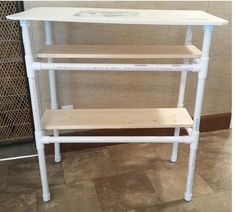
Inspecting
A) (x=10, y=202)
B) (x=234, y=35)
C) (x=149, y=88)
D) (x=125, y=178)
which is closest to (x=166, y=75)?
(x=149, y=88)

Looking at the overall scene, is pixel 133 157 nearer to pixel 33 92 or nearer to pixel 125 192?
pixel 125 192

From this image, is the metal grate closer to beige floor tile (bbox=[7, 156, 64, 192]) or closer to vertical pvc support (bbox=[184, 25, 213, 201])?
beige floor tile (bbox=[7, 156, 64, 192])

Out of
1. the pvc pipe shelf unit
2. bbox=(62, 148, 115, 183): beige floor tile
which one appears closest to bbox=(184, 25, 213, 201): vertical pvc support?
the pvc pipe shelf unit

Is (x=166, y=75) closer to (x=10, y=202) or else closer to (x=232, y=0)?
(x=232, y=0)

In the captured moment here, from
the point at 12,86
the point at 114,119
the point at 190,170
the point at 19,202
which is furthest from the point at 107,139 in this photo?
the point at 12,86

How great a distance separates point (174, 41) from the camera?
168 cm

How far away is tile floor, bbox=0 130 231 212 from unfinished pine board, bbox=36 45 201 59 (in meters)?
0.71

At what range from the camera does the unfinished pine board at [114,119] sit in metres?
1.30

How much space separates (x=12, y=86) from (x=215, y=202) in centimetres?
127

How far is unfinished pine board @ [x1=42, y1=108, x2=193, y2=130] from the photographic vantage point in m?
1.30

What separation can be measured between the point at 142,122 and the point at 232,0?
36.8 inches

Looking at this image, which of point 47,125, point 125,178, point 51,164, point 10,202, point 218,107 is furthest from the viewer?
point 218,107

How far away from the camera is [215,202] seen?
143 cm

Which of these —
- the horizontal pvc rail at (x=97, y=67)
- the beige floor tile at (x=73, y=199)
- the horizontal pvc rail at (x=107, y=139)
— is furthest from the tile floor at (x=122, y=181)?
the horizontal pvc rail at (x=97, y=67)
